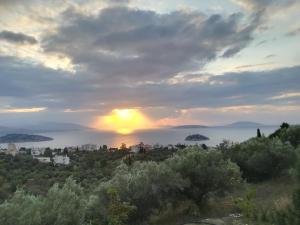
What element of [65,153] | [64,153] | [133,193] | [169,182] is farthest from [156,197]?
[64,153]

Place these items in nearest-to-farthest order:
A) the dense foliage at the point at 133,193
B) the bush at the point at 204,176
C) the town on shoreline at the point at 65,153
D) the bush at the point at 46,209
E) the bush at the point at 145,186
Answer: the bush at the point at 46,209 < the dense foliage at the point at 133,193 < the bush at the point at 145,186 < the bush at the point at 204,176 < the town on shoreline at the point at 65,153

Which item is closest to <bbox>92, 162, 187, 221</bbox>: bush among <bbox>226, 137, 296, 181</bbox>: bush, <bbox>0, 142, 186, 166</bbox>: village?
<bbox>226, 137, 296, 181</bbox>: bush

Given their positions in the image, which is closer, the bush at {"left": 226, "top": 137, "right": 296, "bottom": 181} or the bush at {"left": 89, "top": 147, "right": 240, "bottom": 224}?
the bush at {"left": 89, "top": 147, "right": 240, "bottom": 224}

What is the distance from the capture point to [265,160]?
851 inches

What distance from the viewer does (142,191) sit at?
13.0 metres

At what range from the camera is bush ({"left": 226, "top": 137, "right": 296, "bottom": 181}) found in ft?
69.6

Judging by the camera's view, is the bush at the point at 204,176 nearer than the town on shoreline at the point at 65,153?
Yes

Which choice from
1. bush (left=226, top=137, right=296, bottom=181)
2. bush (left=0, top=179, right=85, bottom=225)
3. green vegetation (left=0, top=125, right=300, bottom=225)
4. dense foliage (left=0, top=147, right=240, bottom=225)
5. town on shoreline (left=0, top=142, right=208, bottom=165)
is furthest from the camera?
town on shoreline (left=0, top=142, right=208, bottom=165)

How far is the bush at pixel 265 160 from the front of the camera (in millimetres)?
21219

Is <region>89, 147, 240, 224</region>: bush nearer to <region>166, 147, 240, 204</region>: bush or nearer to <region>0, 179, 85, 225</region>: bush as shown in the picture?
<region>166, 147, 240, 204</region>: bush

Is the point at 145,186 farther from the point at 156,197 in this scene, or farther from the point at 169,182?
the point at 169,182

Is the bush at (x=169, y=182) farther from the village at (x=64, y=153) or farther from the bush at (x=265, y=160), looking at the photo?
the village at (x=64, y=153)

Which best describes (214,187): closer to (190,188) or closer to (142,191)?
(190,188)

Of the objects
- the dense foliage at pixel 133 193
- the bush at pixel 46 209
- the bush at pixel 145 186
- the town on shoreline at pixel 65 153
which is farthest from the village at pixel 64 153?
the bush at pixel 46 209
